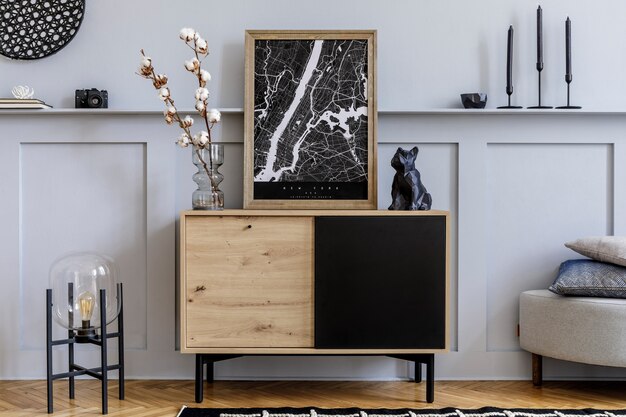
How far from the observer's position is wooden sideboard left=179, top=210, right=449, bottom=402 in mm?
2650

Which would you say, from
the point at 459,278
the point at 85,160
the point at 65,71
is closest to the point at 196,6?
the point at 65,71

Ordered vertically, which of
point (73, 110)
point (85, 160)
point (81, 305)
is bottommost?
point (81, 305)

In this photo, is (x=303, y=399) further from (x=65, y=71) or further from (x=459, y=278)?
(x=65, y=71)

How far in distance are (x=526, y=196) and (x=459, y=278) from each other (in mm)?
474

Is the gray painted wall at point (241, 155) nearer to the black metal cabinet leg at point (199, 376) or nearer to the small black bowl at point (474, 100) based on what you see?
the small black bowl at point (474, 100)

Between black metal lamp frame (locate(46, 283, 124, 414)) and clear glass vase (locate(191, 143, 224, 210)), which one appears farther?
clear glass vase (locate(191, 143, 224, 210))

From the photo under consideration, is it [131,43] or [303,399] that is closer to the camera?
[303,399]

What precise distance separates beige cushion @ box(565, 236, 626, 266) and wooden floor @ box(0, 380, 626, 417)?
57cm

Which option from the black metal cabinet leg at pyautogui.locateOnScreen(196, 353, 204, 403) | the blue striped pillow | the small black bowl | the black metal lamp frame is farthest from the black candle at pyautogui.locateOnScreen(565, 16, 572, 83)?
the black metal lamp frame

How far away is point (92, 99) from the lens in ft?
9.78

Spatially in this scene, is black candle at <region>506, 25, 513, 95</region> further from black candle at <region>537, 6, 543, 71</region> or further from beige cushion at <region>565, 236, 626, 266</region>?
beige cushion at <region>565, 236, 626, 266</region>

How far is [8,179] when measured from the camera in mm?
3049

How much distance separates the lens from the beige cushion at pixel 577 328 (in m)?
2.63

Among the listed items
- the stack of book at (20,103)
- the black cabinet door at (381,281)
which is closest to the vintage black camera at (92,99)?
the stack of book at (20,103)
